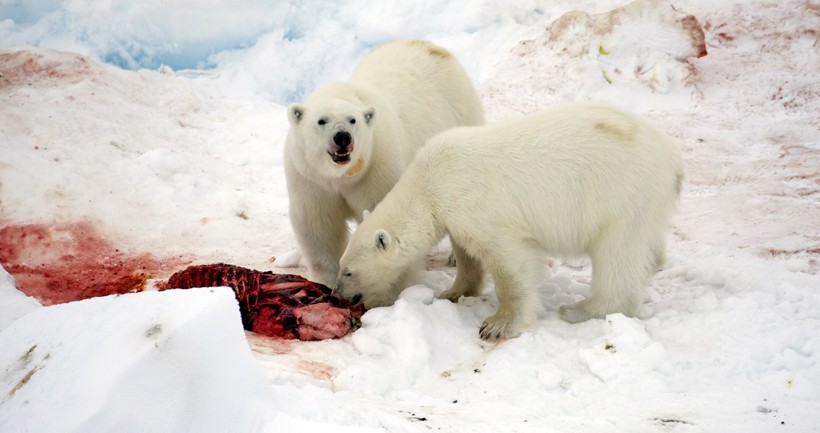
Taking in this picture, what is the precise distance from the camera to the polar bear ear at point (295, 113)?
15.9 ft

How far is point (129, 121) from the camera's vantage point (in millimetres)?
8656

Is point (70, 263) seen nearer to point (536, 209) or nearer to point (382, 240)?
point (382, 240)

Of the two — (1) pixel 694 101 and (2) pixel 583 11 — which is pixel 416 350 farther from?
(2) pixel 583 11

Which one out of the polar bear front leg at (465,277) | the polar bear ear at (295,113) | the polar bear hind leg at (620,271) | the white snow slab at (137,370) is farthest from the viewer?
the polar bear front leg at (465,277)

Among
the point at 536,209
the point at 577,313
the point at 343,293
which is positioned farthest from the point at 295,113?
the point at 577,313

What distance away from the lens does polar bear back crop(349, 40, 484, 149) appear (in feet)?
19.1

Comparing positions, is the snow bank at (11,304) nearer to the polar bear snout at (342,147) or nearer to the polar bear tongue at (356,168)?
the polar bear snout at (342,147)

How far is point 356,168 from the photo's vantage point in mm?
4918

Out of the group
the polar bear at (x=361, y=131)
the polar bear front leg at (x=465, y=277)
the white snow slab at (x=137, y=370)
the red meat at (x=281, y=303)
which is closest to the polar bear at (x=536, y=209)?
the red meat at (x=281, y=303)

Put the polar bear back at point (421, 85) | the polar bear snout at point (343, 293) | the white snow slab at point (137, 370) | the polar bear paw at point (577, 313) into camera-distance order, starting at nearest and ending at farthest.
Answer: the white snow slab at point (137, 370) → the polar bear paw at point (577, 313) → the polar bear snout at point (343, 293) → the polar bear back at point (421, 85)

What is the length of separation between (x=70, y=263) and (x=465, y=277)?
3433 millimetres

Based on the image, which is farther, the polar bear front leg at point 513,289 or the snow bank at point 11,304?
the polar bear front leg at point 513,289

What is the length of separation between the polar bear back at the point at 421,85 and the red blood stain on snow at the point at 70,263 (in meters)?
2.39

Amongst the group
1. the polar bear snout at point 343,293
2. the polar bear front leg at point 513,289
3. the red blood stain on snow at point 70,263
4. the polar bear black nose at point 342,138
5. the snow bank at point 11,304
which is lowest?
the red blood stain on snow at point 70,263
